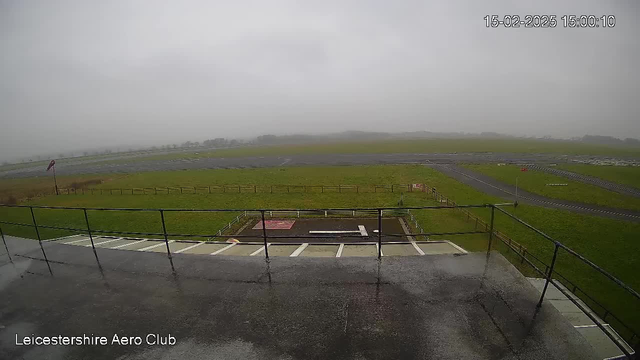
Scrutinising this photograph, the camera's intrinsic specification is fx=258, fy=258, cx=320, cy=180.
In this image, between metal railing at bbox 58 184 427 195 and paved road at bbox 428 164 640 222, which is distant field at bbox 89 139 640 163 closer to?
paved road at bbox 428 164 640 222

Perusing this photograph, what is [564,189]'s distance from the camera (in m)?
30.5

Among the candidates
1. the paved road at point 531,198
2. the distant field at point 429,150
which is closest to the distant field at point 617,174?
the paved road at point 531,198

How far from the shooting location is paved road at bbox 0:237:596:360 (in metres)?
3.25

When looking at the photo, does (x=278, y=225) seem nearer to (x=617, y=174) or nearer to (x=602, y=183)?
(x=602, y=183)

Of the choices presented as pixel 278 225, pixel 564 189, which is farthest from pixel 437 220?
pixel 564 189

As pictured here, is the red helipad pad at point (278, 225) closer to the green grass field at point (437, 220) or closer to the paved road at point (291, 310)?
the green grass field at point (437, 220)

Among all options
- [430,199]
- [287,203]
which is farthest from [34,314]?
[430,199]

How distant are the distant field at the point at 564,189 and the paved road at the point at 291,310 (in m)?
31.7

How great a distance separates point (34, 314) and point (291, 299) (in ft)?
13.7

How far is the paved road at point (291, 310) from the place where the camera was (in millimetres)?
3254

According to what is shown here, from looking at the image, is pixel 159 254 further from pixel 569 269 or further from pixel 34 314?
pixel 569 269

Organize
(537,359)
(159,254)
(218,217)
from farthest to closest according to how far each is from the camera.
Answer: (218,217)
(159,254)
(537,359)

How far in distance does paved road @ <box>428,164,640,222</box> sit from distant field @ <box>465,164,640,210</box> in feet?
4.75

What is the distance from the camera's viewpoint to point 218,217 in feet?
71.7
